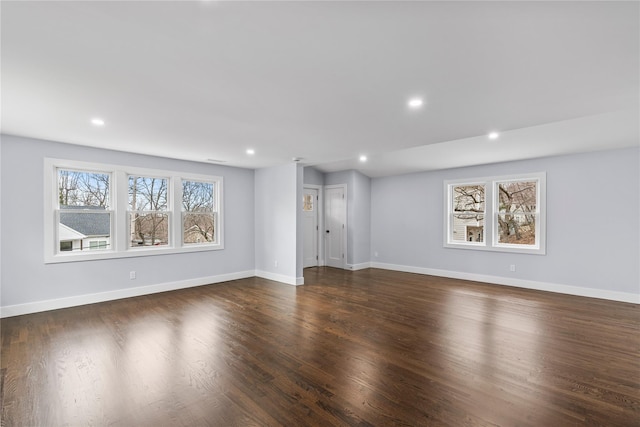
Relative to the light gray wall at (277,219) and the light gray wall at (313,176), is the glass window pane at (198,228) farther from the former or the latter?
the light gray wall at (313,176)

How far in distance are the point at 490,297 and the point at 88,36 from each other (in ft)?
18.9

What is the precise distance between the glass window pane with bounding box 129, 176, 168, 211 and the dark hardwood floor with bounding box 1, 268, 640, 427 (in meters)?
1.58

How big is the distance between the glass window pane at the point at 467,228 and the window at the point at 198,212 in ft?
17.0

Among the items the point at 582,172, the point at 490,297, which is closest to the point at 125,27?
the point at 490,297

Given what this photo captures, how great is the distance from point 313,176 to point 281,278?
Result: 117 inches

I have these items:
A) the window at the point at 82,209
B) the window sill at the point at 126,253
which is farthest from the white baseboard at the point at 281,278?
the window at the point at 82,209

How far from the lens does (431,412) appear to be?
2000 mm

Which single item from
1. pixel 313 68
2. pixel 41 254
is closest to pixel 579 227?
pixel 313 68

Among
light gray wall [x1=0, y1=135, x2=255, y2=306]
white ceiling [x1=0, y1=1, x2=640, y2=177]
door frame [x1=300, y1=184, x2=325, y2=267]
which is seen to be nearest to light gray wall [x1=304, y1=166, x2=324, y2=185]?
door frame [x1=300, y1=184, x2=325, y2=267]

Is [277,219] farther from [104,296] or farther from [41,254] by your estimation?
[41,254]

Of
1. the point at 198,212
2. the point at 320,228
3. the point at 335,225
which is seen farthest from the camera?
the point at 320,228

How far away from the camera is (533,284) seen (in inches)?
216

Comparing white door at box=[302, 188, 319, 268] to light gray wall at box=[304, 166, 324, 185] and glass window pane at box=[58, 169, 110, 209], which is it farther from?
glass window pane at box=[58, 169, 110, 209]

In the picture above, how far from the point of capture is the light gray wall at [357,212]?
7.49 m
